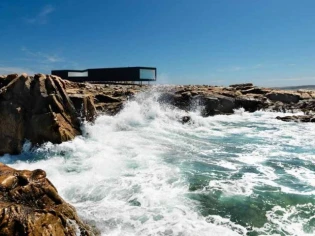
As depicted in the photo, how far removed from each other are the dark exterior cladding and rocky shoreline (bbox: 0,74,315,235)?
55.8 feet

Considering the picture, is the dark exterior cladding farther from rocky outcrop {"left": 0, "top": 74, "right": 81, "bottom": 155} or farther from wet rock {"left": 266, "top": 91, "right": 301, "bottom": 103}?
rocky outcrop {"left": 0, "top": 74, "right": 81, "bottom": 155}

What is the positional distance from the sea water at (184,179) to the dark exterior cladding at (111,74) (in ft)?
95.4

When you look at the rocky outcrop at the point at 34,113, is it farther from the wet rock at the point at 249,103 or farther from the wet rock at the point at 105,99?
the wet rock at the point at 249,103

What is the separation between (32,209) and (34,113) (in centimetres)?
1177

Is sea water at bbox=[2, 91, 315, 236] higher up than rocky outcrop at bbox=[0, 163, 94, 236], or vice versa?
rocky outcrop at bbox=[0, 163, 94, 236]

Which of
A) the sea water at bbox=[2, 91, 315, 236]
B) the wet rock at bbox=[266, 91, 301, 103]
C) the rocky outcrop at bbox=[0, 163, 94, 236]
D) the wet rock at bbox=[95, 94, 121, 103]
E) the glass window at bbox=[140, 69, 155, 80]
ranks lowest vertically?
the sea water at bbox=[2, 91, 315, 236]

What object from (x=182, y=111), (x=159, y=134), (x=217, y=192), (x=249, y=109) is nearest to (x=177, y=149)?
(x=159, y=134)

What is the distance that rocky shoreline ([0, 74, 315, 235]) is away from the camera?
568 centimetres

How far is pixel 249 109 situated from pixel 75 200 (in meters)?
30.5

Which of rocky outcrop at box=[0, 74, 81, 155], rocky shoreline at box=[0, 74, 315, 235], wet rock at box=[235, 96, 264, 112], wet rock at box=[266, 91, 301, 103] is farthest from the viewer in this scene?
wet rock at box=[266, 91, 301, 103]

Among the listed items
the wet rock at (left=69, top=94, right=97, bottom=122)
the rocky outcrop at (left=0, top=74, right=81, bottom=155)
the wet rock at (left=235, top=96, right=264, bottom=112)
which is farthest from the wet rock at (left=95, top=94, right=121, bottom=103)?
the wet rock at (left=235, top=96, right=264, bottom=112)

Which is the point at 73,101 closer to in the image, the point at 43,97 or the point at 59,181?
the point at 43,97

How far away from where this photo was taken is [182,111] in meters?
30.4

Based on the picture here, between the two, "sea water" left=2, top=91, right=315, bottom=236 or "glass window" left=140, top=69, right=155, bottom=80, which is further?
"glass window" left=140, top=69, right=155, bottom=80
